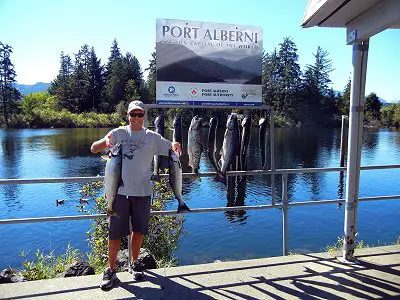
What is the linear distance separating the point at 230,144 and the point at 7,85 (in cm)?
8710

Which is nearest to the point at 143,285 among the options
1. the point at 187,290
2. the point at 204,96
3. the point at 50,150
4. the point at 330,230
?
the point at 187,290

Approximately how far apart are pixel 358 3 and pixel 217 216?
13915 millimetres

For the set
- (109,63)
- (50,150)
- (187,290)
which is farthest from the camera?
(109,63)

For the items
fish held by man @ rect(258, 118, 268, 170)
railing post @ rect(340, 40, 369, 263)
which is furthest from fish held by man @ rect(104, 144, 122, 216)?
railing post @ rect(340, 40, 369, 263)

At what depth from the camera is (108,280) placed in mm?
4090

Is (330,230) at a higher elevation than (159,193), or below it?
below

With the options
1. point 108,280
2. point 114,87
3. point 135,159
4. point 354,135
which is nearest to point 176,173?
point 135,159

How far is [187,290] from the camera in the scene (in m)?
4.04

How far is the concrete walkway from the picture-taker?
394cm

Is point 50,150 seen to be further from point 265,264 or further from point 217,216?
point 265,264

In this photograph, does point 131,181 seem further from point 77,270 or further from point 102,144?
point 77,270

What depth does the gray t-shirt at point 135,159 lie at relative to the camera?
4141 mm

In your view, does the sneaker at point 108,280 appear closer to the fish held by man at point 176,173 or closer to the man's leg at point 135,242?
the man's leg at point 135,242

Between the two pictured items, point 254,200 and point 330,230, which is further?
point 254,200
